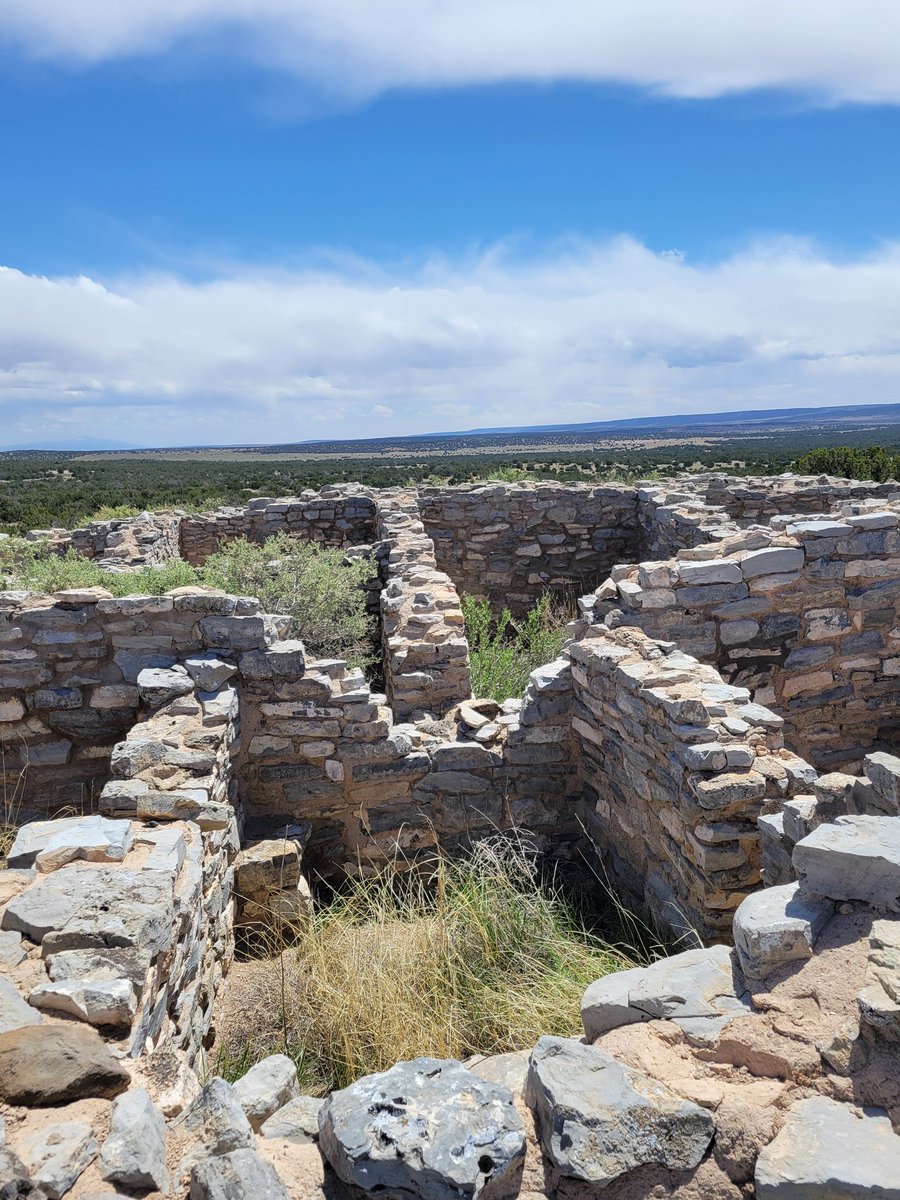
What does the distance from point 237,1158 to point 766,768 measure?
2.96 meters

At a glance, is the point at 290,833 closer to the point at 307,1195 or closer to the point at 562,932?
the point at 562,932

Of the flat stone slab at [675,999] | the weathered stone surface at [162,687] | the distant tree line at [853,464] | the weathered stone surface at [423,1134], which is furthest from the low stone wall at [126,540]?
the distant tree line at [853,464]

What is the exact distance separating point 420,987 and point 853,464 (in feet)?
69.3

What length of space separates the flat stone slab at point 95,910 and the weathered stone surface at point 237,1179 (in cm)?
105

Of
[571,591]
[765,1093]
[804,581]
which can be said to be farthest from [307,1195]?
[571,591]

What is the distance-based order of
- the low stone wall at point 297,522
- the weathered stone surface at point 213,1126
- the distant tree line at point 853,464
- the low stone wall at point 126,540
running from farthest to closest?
1. the distant tree line at point 853,464
2. the low stone wall at point 297,522
3. the low stone wall at point 126,540
4. the weathered stone surface at point 213,1126

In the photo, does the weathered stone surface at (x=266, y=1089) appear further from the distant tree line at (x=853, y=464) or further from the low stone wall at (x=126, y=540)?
the distant tree line at (x=853, y=464)

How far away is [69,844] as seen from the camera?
344 cm

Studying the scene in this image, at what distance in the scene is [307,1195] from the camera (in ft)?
6.88

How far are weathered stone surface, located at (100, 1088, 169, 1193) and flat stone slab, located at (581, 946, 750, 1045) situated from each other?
4.31 feet

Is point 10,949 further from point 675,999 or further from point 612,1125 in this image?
point 675,999

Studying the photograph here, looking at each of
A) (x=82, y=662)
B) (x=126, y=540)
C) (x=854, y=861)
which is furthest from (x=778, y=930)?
(x=126, y=540)

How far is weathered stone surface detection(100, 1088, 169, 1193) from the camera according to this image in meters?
1.99

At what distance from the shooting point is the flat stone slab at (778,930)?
2.58 m
